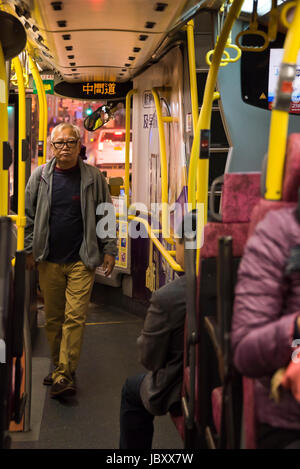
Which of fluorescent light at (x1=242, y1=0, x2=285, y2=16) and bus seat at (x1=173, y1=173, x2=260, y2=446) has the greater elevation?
fluorescent light at (x1=242, y1=0, x2=285, y2=16)

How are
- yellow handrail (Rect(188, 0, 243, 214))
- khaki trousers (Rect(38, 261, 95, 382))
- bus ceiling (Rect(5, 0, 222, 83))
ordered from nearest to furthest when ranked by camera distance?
yellow handrail (Rect(188, 0, 243, 214)), bus ceiling (Rect(5, 0, 222, 83)), khaki trousers (Rect(38, 261, 95, 382))

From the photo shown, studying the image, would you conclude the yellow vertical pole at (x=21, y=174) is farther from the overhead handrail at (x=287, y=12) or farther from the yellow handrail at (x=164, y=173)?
the overhead handrail at (x=287, y=12)

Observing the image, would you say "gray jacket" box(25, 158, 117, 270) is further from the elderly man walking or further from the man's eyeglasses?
the man's eyeglasses

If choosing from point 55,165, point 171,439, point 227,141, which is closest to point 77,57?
point 55,165

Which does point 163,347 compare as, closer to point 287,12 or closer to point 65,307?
point 287,12

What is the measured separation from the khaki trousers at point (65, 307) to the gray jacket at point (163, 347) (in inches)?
73.3

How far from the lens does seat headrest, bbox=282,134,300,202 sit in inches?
79.7

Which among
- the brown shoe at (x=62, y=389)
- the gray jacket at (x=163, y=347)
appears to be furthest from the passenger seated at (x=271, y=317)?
the brown shoe at (x=62, y=389)

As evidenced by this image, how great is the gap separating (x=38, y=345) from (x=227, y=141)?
8.66 feet

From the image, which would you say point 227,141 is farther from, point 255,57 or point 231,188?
point 231,188

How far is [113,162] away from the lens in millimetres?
9734

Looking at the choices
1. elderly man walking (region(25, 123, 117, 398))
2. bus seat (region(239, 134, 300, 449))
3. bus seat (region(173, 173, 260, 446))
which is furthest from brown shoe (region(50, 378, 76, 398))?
bus seat (region(239, 134, 300, 449))

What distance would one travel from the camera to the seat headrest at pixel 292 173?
6.64ft

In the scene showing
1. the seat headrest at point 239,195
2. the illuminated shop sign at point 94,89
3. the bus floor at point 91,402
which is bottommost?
the bus floor at point 91,402
